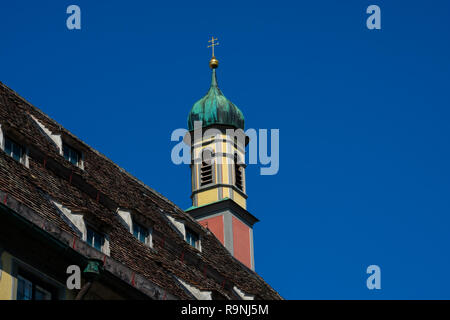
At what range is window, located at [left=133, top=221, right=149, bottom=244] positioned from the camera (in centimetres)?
3072

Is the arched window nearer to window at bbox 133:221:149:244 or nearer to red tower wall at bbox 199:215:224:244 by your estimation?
red tower wall at bbox 199:215:224:244

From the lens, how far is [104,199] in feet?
101

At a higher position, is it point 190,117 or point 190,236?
point 190,117

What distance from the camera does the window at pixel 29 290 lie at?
2197 cm

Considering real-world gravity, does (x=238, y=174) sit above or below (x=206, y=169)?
below

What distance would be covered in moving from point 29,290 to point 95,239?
4284mm

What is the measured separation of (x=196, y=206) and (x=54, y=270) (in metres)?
43.2

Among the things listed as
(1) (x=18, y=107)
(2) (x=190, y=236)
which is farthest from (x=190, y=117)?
(1) (x=18, y=107)

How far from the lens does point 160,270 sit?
29000 mm

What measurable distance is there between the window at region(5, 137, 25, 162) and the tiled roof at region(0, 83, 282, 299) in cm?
26

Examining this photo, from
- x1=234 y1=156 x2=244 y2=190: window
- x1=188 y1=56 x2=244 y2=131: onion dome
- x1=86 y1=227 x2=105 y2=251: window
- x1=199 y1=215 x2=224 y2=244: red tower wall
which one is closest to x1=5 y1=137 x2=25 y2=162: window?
x1=86 y1=227 x2=105 y2=251: window

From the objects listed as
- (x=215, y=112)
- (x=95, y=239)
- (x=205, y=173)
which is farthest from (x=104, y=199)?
(x=215, y=112)

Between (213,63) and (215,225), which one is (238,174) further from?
(213,63)
